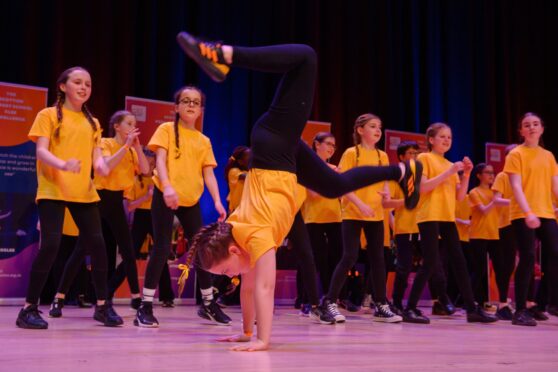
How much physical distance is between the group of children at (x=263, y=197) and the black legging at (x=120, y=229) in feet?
0.03

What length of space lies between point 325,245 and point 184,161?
6.52 ft

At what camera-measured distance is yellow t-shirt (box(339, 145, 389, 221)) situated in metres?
4.48

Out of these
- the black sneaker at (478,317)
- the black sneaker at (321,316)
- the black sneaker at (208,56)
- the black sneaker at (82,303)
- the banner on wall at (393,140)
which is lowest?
the black sneaker at (82,303)

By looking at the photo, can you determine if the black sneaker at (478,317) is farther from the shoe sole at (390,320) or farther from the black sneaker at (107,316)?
the black sneaker at (107,316)

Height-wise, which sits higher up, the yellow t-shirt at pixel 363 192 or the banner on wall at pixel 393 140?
the banner on wall at pixel 393 140

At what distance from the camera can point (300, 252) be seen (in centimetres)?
435

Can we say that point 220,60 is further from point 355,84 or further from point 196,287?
point 355,84

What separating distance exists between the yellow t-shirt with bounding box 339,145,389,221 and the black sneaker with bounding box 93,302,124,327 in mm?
1663

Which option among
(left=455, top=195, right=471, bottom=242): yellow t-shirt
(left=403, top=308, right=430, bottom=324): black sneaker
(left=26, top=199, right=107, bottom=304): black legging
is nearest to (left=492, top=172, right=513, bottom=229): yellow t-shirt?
(left=455, top=195, right=471, bottom=242): yellow t-shirt

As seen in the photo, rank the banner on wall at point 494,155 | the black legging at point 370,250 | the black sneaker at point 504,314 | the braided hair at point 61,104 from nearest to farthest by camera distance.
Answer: the braided hair at point 61,104
the black legging at point 370,250
the black sneaker at point 504,314
the banner on wall at point 494,155

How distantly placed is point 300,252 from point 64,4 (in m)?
3.70

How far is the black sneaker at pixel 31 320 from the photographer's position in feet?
11.2

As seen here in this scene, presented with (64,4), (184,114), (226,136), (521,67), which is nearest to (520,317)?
(184,114)

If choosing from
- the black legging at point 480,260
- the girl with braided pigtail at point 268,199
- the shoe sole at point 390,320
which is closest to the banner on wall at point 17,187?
the shoe sole at point 390,320
